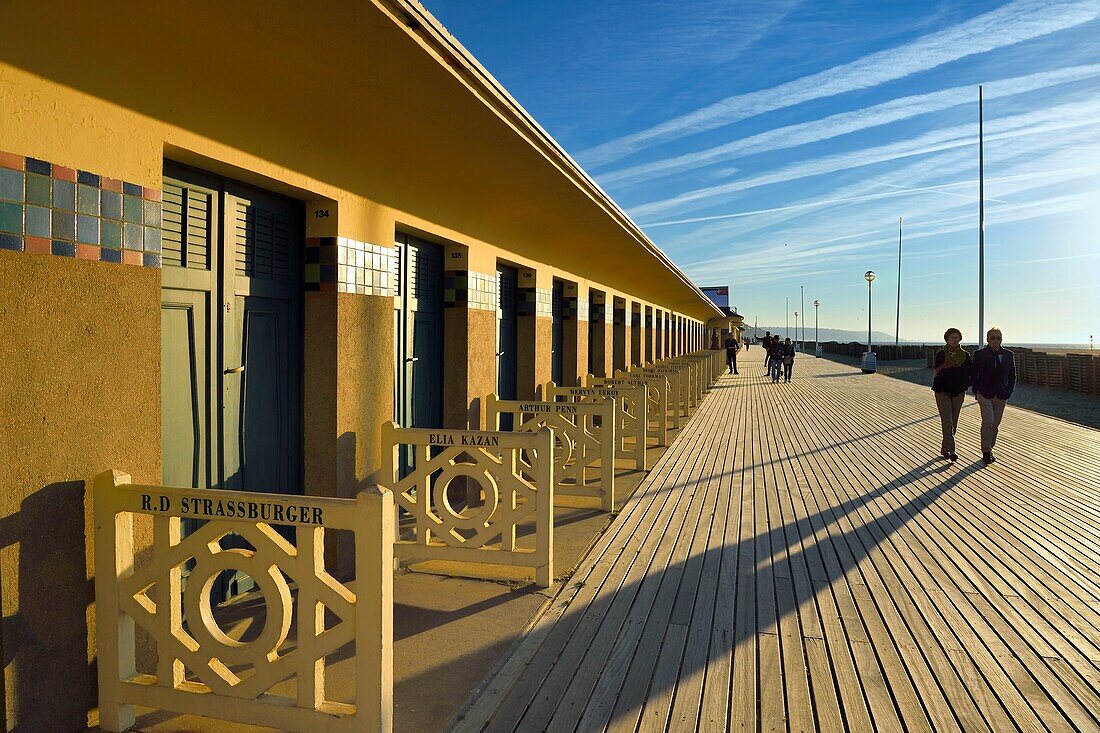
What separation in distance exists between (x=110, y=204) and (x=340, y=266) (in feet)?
5.72

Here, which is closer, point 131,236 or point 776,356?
point 131,236

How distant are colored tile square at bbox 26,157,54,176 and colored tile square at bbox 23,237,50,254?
0.25 metres

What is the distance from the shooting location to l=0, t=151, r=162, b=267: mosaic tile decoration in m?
2.54

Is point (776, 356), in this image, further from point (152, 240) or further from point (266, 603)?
point (266, 603)

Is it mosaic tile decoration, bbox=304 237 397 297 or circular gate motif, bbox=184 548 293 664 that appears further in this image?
mosaic tile decoration, bbox=304 237 397 297

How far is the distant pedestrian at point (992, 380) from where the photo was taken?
27.2 feet

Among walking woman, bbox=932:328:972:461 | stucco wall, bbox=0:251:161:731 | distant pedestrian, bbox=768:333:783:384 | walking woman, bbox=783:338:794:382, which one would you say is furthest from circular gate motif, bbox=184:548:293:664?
walking woman, bbox=783:338:794:382

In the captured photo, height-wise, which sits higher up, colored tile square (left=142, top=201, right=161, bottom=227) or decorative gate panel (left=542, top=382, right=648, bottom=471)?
colored tile square (left=142, top=201, right=161, bottom=227)

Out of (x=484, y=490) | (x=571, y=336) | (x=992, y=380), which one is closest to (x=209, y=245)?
(x=484, y=490)

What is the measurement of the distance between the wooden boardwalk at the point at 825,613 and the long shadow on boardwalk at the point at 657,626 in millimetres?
13

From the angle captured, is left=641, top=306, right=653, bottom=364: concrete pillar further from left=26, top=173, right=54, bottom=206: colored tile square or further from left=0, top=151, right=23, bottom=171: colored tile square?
left=0, top=151, right=23, bottom=171: colored tile square

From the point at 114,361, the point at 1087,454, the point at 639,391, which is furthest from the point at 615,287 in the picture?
the point at 114,361

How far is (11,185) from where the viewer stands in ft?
8.32

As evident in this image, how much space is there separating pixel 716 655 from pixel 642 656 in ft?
1.18
